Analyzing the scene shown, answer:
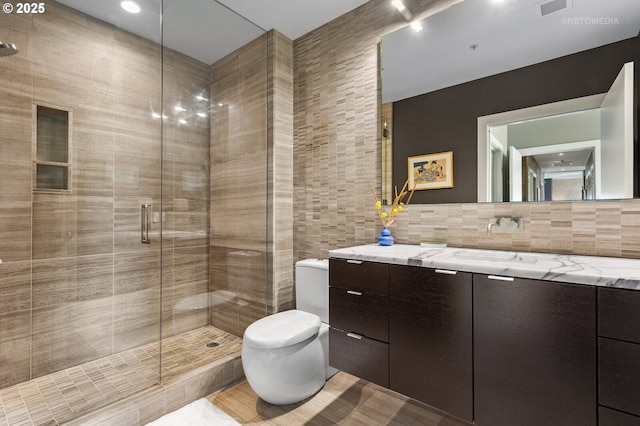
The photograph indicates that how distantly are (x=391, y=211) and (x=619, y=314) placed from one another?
1193mm

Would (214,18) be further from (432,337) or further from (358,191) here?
(432,337)

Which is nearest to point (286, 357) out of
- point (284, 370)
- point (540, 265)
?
point (284, 370)

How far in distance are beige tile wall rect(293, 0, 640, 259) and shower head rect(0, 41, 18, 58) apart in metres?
1.86

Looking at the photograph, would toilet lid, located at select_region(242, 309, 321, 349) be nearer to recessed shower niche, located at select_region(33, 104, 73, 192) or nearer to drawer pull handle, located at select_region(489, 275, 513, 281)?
drawer pull handle, located at select_region(489, 275, 513, 281)

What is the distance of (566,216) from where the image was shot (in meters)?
1.48

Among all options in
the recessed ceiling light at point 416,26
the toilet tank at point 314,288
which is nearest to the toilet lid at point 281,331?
the toilet tank at point 314,288

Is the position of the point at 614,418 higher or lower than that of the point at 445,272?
lower

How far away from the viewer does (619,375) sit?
3.02 ft

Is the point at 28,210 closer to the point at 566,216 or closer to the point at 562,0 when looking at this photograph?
the point at 566,216

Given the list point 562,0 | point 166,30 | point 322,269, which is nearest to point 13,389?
point 322,269

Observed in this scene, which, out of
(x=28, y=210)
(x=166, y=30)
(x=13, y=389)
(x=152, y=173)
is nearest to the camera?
(x=13, y=389)

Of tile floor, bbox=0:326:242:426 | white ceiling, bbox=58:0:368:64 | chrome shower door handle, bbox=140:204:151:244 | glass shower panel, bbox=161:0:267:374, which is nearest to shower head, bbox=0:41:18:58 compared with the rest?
white ceiling, bbox=58:0:368:64

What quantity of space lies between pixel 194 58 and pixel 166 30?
0.30m

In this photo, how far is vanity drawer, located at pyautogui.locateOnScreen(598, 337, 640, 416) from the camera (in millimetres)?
899
